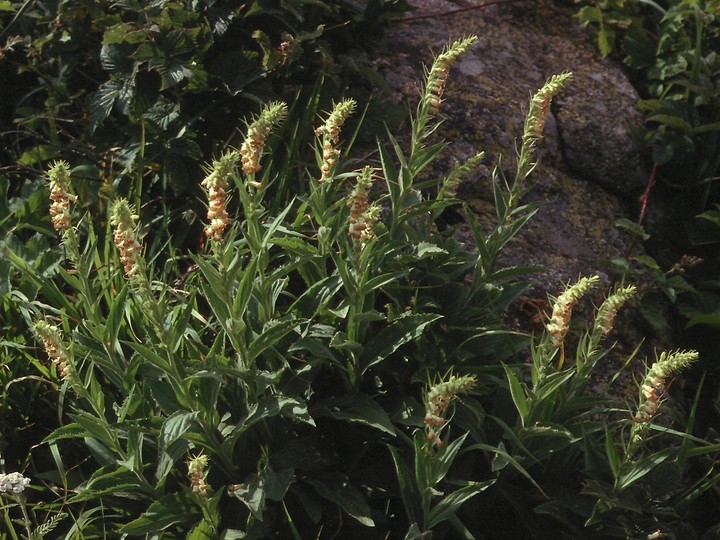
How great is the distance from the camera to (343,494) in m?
2.27

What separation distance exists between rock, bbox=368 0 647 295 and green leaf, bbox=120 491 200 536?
1476 mm

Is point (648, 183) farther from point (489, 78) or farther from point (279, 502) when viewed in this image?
point (279, 502)

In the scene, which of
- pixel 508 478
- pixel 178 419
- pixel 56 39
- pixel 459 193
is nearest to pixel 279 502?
pixel 178 419

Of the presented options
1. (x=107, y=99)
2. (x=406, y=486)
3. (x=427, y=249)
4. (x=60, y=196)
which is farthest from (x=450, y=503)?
(x=107, y=99)

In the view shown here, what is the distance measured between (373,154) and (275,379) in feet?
4.47

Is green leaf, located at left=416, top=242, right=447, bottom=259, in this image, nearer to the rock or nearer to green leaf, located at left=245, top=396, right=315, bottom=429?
green leaf, located at left=245, top=396, right=315, bottom=429

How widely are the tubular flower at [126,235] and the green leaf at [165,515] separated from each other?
609 millimetres

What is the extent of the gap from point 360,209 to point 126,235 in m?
0.54

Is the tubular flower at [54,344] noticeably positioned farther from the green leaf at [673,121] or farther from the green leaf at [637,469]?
the green leaf at [673,121]

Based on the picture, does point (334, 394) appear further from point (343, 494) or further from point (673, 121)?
point (673, 121)

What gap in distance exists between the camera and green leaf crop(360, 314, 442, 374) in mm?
2332

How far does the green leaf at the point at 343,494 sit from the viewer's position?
7.29ft

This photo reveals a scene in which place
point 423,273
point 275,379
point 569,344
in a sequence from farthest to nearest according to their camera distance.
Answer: point 569,344, point 423,273, point 275,379

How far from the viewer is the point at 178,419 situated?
6.76 ft
